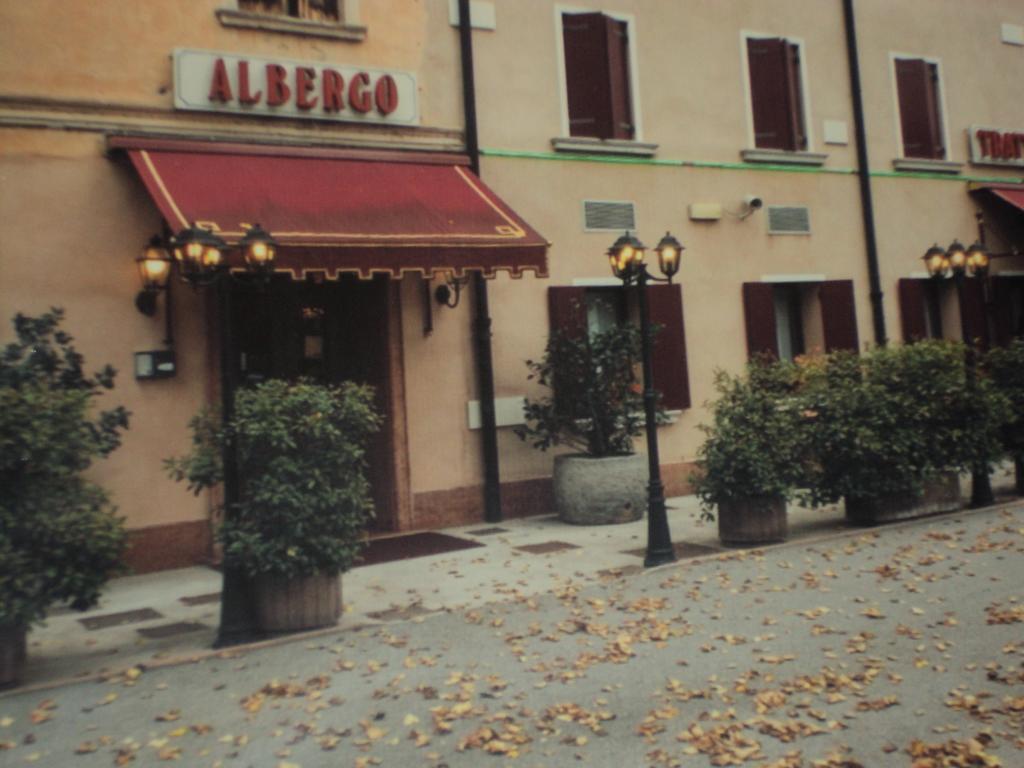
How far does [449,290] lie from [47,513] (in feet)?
19.4

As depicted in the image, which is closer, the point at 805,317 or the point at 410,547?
the point at 410,547

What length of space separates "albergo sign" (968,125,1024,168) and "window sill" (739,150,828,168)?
332 centimetres

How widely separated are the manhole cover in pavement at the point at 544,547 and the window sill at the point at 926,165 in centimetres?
875

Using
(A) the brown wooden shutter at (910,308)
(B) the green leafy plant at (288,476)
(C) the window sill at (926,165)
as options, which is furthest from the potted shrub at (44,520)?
(C) the window sill at (926,165)

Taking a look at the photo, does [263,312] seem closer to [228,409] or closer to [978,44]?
[228,409]

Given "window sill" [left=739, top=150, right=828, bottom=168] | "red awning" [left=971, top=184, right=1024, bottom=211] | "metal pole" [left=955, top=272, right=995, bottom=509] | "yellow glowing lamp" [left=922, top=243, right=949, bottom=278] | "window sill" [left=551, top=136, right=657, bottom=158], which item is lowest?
"metal pole" [left=955, top=272, right=995, bottom=509]

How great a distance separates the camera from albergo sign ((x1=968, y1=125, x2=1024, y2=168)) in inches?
593

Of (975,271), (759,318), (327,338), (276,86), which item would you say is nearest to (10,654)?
(327,338)

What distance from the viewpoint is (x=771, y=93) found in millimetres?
13297

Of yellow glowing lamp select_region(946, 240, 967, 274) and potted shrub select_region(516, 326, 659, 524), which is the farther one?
yellow glowing lamp select_region(946, 240, 967, 274)

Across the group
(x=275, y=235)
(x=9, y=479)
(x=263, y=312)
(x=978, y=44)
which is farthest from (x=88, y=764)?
(x=978, y=44)

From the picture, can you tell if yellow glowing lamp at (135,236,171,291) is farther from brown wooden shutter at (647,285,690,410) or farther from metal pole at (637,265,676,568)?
brown wooden shutter at (647,285,690,410)

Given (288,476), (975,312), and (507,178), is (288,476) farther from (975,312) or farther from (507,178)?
(975,312)

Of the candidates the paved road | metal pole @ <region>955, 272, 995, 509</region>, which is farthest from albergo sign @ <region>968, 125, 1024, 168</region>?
the paved road
